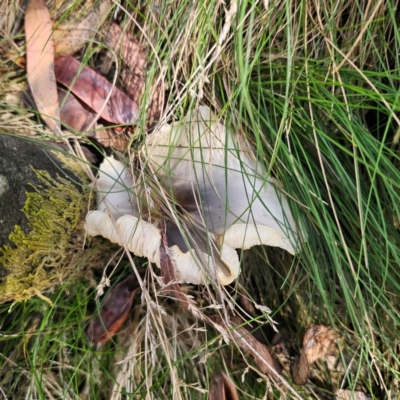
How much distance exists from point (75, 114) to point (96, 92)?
103mm

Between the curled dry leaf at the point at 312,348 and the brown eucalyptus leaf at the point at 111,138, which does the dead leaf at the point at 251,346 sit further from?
the brown eucalyptus leaf at the point at 111,138

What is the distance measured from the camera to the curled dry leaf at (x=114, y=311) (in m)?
1.47

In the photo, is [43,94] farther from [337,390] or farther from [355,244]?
[337,390]

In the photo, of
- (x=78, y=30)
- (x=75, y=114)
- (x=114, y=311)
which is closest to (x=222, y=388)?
(x=114, y=311)

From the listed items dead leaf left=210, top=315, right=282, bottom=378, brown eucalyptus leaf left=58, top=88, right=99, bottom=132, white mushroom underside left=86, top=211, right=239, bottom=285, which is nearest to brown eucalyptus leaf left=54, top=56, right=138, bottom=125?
brown eucalyptus leaf left=58, top=88, right=99, bottom=132

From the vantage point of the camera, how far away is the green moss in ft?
3.62

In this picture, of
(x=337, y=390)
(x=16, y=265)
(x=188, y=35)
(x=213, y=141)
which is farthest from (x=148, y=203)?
(x=337, y=390)

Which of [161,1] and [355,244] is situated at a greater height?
[161,1]

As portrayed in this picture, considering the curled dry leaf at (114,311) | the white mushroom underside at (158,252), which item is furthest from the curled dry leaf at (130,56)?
the curled dry leaf at (114,311)

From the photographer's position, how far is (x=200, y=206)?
1256 millimetres

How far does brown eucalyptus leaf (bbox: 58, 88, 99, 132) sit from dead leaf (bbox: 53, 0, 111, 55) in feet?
0.54

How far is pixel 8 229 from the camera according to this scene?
3.44ft

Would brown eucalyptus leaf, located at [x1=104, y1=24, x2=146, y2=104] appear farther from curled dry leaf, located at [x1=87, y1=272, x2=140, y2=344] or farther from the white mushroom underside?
curled dry leaf, located at [x1=87, y1=272, x2=140, y2=344]

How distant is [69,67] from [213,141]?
23.0 inches
